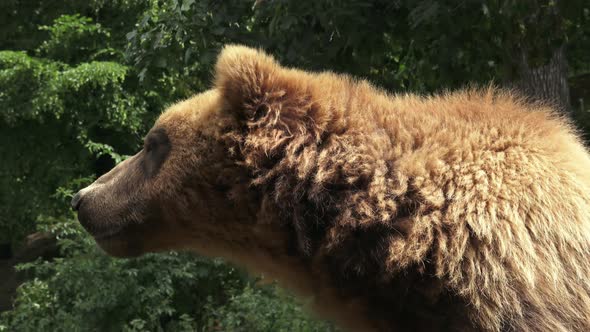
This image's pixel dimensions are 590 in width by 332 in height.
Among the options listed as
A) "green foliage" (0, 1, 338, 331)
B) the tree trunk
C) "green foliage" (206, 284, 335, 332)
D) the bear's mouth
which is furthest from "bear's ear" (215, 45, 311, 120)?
"green foliage" (0, 1, 338, 331)

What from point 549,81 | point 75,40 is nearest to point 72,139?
point 75,40

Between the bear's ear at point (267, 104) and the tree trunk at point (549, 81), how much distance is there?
2696 millimetres

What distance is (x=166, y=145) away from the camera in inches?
151

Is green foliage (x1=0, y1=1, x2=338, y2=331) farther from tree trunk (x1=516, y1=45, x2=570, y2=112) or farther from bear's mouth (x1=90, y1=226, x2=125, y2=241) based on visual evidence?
bear's mouth (x1=90, y1=226, x2=125, y2=241)

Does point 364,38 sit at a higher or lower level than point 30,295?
higher

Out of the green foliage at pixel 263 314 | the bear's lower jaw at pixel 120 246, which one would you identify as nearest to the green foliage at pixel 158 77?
the green foliage at pixel 263 314

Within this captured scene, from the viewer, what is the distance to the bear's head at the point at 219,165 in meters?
3.41

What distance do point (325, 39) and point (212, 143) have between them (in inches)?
83.0

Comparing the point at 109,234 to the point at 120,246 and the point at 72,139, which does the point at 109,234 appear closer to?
the point at 120,246

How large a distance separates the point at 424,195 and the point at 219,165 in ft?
2.87

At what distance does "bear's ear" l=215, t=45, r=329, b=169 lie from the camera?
11.1 ft

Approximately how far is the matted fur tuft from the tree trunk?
2373 millimetres

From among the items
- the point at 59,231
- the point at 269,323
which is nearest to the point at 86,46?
the point at 59,231

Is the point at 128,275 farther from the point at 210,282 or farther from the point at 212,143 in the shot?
the point at 212,143
